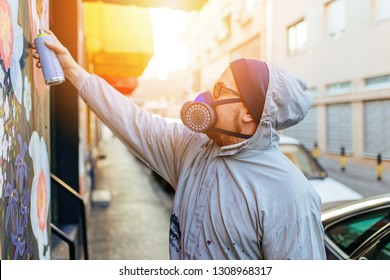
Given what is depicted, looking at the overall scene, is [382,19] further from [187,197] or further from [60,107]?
[60,107]

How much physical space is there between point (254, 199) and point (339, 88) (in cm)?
303

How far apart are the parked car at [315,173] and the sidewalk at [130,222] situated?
176cm

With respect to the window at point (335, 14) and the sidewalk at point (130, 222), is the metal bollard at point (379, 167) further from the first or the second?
the sidewalk at point (130, 222)

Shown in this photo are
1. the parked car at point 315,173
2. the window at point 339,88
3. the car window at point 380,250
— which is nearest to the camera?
the car window at point 380,250

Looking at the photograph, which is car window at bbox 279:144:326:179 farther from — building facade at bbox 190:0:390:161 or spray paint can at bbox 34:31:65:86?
spray paint can at bbox 34:31:65:86

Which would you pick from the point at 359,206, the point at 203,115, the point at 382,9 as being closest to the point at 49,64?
the point at 203,115

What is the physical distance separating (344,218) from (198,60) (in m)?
1.62

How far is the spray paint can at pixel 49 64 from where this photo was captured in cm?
176

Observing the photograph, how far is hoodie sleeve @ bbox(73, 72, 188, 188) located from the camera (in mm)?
1901

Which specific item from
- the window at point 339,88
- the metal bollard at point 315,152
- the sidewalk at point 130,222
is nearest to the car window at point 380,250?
the window at point 339,88

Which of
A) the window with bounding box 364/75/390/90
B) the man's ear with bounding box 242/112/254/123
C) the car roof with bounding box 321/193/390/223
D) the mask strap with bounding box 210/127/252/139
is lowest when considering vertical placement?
the car roof with bounding box 321/193/390/223

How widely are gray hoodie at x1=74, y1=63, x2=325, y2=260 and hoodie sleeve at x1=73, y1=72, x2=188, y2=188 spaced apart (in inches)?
5.3

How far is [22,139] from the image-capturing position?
1941mm

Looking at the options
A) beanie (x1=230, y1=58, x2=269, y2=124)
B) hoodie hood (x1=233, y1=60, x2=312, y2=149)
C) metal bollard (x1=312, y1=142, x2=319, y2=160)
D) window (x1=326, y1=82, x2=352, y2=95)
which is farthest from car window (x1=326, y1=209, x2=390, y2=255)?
metal bollard (x1=312, y1=142, x2=319, y2=160)
